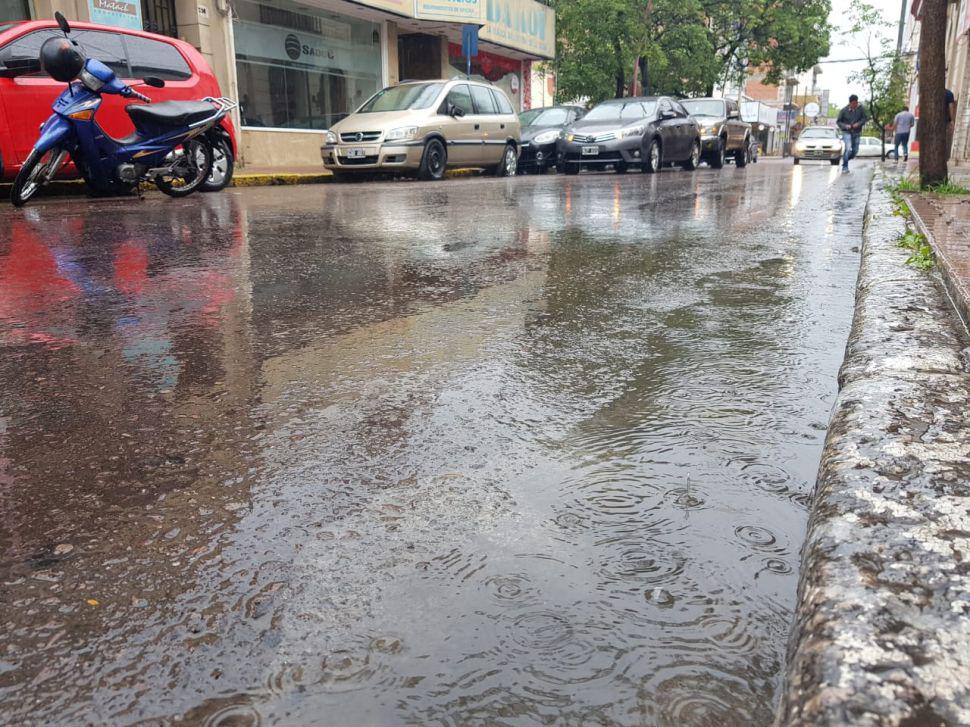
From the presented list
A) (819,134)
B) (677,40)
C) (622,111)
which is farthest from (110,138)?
(819,134)

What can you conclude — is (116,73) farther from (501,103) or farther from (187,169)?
(501,103)

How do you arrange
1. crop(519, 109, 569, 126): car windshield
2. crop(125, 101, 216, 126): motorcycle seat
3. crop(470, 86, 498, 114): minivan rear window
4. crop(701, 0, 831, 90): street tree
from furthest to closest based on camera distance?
crop(701, 0, 831, 90): street tree → crop(519, 109, 569, 126): car windshield → crop(470, 86, 498, 114): minivan rear window → crop(125, 101, 216, 126): motorcycle seat

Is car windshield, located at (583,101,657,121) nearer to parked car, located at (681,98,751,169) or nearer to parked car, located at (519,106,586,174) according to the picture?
parked car, located at (519,106,586,174)

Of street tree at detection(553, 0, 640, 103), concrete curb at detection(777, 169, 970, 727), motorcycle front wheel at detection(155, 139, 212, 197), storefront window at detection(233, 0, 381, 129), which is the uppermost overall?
street tree at detection(553, 0, 640, 103)

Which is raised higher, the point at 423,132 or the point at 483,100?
the point at 483,100

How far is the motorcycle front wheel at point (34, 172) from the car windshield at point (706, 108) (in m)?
17.2

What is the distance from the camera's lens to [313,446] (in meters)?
2.26

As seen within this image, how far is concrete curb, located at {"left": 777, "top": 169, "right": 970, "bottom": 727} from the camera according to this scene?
1007 millimetres

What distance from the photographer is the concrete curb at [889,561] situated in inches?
39.6

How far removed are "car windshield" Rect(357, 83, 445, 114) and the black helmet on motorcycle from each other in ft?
22.0

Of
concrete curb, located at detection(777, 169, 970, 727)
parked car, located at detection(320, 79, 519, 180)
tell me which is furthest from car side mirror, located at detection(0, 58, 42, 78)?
concrete curb, located at detection(777, 169, 970, 727)

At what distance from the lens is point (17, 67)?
8.83 metres

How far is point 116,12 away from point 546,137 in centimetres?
850

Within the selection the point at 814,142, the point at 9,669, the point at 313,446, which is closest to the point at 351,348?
the point at 313,446
